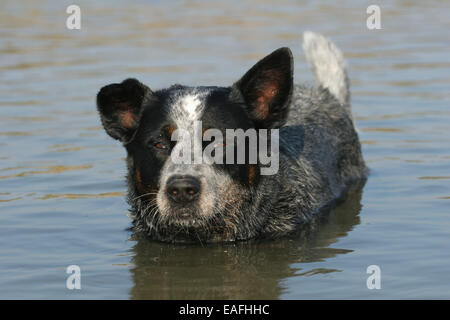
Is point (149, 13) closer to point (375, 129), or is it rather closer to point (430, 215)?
point (375, 129)

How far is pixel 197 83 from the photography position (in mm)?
11242

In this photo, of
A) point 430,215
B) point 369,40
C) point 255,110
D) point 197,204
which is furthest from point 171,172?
point 369,40

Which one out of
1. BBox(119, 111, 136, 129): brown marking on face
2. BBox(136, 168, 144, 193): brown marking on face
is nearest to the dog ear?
BBox(119, 111, 136, 129): brown marking on face

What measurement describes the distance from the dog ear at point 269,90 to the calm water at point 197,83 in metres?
0.91

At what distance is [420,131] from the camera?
30.5 ft

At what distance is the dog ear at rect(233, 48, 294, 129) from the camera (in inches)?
237

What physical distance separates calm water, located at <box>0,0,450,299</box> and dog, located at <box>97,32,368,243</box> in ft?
0.62

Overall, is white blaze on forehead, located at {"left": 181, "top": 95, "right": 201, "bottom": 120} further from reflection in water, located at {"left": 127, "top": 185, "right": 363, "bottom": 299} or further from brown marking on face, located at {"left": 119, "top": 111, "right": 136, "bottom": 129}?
reflection in water, located at {"left": 127, "top": 185, "right": 363, "bottom": 299}

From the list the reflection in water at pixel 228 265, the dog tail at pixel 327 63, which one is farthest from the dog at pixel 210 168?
the dog tail at pixel 327 63

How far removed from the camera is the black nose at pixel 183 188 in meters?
5.50

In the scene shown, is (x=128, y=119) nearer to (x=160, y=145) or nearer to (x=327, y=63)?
(x=160, y=145)

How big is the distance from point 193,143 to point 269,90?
79 cm

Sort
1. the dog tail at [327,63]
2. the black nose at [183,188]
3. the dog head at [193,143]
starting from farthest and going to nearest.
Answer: the dog tail at [327,63], the dog head at [193,143], the black nose at [183,188]

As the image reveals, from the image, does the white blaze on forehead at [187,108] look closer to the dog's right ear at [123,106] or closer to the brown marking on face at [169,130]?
the brown marking on face at [169,130]
